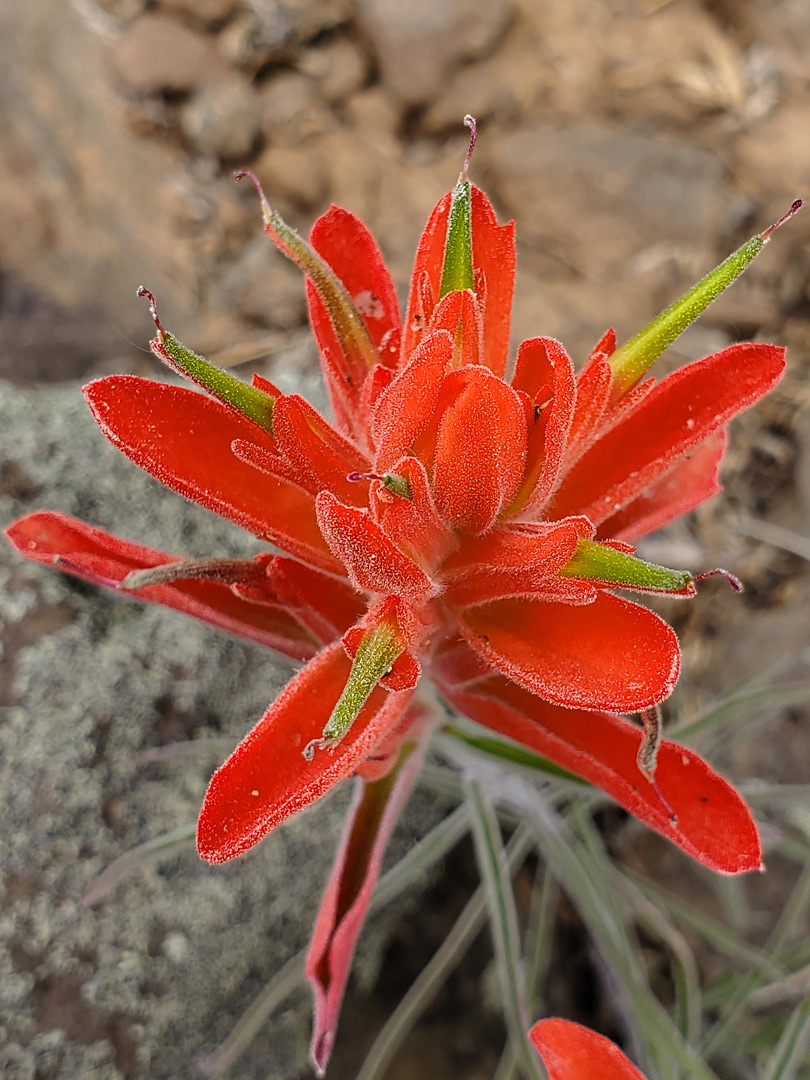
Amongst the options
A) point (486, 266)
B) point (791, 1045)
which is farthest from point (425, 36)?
point (791, 1045)

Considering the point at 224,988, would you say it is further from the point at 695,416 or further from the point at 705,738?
the point at 695,416

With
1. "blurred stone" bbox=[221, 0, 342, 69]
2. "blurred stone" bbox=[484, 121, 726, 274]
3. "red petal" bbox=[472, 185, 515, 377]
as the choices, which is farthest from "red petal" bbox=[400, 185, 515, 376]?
"blurred stone" bbox=[221, 0, 342, 69]

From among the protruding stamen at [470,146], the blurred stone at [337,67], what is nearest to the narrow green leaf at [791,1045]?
the protruding stamen at [470,146]

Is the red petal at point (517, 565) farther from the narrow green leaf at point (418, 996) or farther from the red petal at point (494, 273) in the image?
the narrow green leaf at point (418, 996)

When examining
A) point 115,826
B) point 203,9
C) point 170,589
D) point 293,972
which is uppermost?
point 203,9

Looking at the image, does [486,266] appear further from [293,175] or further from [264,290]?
[293,175]
